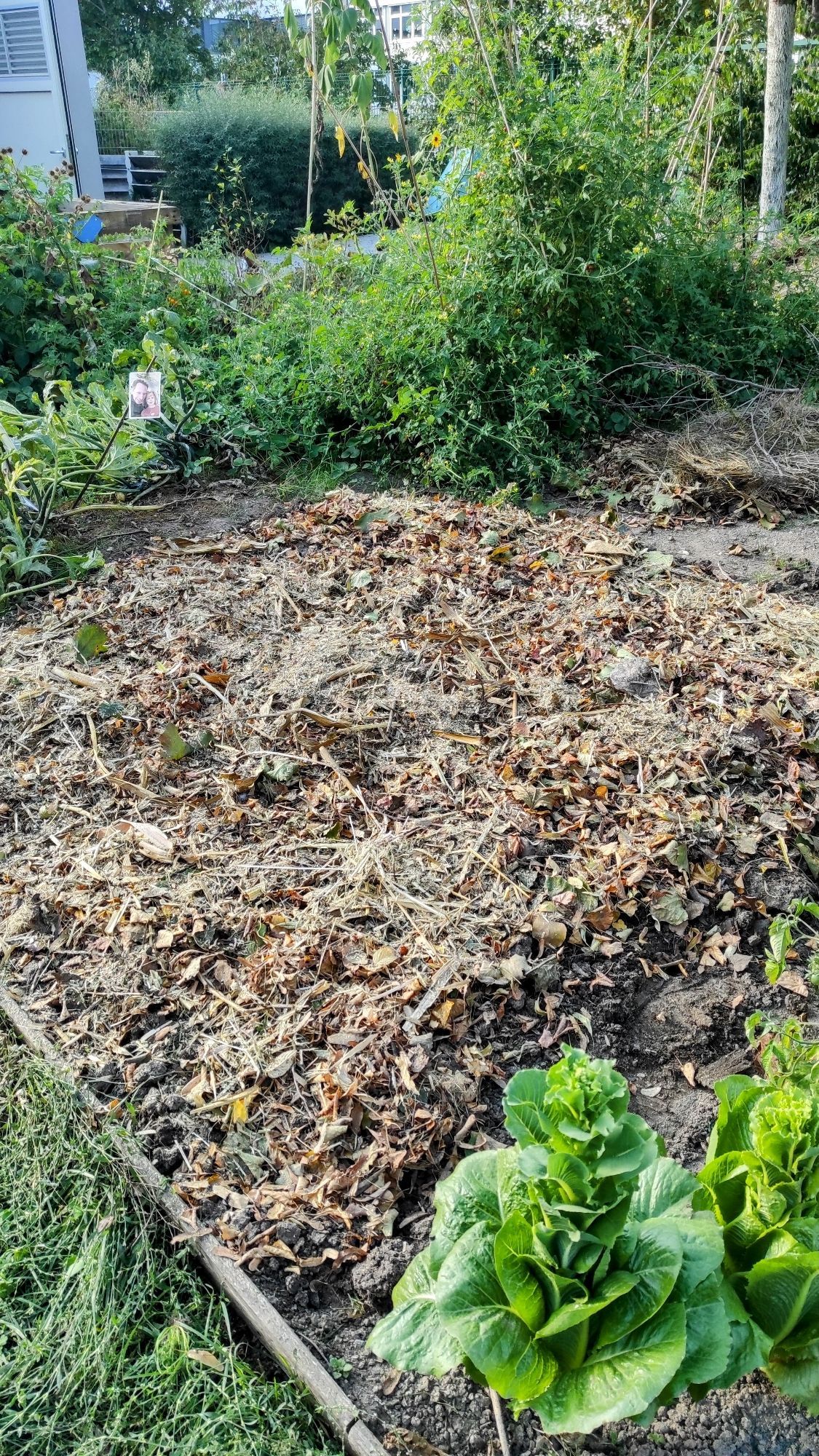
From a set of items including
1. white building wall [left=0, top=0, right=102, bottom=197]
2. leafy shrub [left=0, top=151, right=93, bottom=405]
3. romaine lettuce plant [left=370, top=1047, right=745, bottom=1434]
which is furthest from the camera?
white building wall [left=0, top=0, right=102, bottom=197]

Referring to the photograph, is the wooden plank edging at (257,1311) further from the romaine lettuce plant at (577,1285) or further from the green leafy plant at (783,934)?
the green leafy plant at (783,934)

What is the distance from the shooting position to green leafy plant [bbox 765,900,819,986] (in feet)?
6.26

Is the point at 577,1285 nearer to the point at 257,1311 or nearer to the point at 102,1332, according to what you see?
the point at 257,1311

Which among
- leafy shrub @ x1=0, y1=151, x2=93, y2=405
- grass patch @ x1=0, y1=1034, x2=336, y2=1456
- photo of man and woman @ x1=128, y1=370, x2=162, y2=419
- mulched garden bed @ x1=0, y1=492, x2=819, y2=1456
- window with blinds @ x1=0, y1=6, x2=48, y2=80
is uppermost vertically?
window with blinds @ x1=0, y1=6, x2=48, y2=80

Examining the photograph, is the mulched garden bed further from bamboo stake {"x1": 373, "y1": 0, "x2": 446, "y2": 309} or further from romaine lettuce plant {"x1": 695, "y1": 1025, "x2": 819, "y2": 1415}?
A: bamboo stake {"x1": 373, "y1": 0, "x2": 446, "y2": 309}

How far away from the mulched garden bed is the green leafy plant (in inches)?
2.1

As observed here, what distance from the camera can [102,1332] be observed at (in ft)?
5.42

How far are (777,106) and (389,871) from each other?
7991 mm

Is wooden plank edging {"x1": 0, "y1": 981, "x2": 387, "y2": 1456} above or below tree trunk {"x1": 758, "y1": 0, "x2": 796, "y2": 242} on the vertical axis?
below

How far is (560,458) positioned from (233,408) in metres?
1.61

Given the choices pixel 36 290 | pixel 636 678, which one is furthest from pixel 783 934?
pixel 36 290

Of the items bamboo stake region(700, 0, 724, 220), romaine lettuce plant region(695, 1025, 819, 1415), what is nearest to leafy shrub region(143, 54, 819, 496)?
bamboo stake region(700, 0, 724, 220)

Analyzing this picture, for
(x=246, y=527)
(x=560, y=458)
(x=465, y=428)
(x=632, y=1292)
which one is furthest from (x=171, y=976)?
(x=560, y=458)

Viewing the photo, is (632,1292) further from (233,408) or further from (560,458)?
(233,408)
